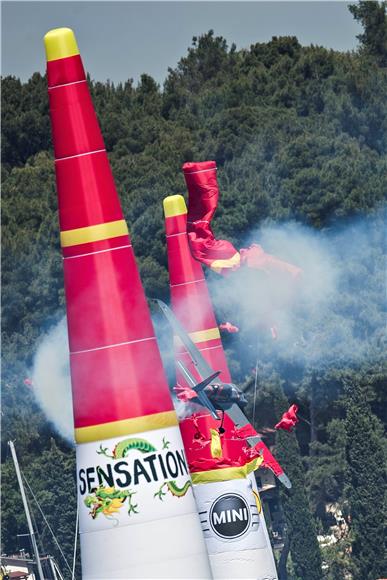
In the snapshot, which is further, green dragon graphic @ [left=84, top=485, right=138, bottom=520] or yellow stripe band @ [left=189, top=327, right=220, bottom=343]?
yellow stripe band @ [left=189, top=327, right=220, bottom=343]

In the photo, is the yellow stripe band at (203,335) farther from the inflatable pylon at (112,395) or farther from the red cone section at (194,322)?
the inflatable pylon at (112,395)

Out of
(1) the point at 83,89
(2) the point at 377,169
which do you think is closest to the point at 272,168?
(2) the point at 377,169

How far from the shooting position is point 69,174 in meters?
14.8

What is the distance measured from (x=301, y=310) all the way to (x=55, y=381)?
14.5 metres

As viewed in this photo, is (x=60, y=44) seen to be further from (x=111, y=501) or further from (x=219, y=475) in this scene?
(x=219, y=475)

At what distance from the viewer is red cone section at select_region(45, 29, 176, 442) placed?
14.4m

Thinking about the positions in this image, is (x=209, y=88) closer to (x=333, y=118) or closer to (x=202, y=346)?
(x=333, y=118)

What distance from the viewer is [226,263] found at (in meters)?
25.7

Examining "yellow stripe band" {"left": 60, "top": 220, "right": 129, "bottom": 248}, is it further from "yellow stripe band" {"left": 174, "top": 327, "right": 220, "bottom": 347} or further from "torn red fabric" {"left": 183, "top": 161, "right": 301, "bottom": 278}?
"torn red fabric" {"left": 183, "top": 161, "right": 301, "bottom": 278}

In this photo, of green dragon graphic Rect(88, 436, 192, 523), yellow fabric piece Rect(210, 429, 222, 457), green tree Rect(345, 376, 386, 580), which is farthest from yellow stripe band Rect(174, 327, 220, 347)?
green tree Rect(345, 376, 386, 580)

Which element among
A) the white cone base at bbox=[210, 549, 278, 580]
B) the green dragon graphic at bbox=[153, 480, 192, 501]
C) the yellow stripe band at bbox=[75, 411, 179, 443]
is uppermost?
the yellow stripe band at bbox=[75, 411, 179, 443]

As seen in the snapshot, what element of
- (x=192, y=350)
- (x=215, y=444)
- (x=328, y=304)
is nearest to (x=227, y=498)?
(x=215, y=444)

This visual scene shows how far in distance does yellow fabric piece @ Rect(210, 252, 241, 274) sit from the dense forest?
2479 centimetres

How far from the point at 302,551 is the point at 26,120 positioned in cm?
4169
